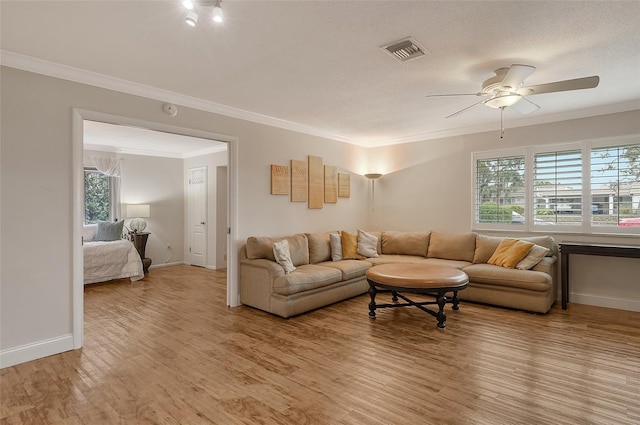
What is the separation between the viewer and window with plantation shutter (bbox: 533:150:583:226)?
14.9 feet

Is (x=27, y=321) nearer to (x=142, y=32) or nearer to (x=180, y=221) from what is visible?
(x=142, y=32)

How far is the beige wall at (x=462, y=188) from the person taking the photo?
4.21 m

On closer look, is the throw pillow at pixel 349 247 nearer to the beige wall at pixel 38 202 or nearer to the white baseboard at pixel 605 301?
the white baseboard at pixel 605 301

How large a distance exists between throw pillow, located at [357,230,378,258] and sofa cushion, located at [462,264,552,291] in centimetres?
147

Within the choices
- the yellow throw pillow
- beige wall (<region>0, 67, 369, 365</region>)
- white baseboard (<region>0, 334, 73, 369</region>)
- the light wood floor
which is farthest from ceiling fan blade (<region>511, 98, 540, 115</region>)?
white baseboard (<region>0, 334, 73, 369</region>)

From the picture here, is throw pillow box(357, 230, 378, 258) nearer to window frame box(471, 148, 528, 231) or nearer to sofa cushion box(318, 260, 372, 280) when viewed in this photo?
sofa cushion box(318, 260, 372, 280)

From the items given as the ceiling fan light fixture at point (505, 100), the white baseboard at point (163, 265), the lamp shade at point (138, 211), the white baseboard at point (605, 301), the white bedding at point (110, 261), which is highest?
the ceiling fan light fixture at point (505, 100)

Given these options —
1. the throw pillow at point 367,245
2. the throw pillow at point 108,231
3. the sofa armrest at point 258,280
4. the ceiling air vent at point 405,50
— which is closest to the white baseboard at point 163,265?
the throw pillow at point 108,231

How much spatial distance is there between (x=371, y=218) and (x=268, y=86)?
390cm

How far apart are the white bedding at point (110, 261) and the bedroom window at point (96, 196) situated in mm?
917

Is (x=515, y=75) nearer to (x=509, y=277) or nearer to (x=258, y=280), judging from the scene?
(x=509, y=277)

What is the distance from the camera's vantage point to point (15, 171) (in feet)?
9.14

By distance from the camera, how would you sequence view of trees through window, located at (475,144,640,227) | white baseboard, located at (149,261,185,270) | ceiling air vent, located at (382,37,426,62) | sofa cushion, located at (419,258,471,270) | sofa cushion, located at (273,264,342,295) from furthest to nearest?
white baseboard, located at (149,261,185,270) → sofa cushion, located at (419,258,471,270) → view of trees through window, located at (475,144,640,227) → sofa cushion, located at (273,264,342,295) → ceiling air vent, located at (382,37,426,62)

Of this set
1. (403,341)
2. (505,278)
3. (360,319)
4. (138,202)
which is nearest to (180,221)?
(138,202)
